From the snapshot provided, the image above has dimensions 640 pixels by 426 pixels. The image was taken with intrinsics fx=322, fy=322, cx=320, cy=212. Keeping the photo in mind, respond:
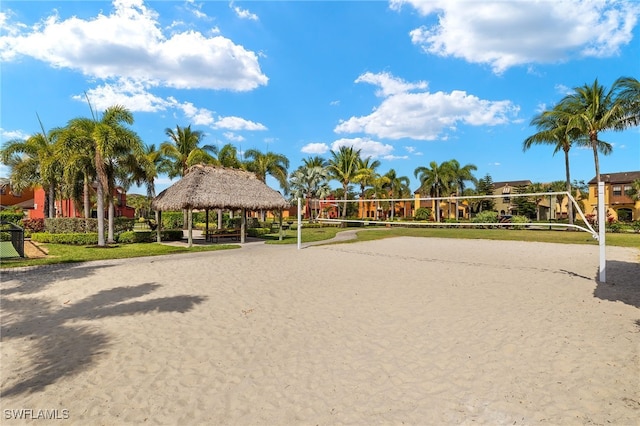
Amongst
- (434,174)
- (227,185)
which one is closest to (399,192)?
(434,174)

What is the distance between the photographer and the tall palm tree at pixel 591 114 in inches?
848

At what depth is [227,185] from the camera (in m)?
17.3

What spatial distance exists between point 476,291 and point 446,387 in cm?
418

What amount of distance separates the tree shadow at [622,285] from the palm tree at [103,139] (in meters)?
17.3

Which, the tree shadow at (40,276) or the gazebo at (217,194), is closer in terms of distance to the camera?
the tree shadow at (40,276)

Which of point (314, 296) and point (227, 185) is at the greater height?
point (227, 185)

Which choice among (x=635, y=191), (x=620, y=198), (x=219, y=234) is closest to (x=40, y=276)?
(x=219, y=234)

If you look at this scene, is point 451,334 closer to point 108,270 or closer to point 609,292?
point 609,292

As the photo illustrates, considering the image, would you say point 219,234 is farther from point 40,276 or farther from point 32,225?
point 32,225

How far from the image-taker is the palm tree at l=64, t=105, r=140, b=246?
14047 millimetres

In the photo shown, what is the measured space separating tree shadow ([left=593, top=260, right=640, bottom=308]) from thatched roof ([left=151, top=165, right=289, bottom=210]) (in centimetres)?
1430

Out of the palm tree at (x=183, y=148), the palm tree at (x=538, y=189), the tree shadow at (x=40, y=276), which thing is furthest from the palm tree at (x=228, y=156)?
the palm tree at (x=538, y=189)

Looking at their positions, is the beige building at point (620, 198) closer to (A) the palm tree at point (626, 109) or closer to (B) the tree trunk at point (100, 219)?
(A) the palm tree at point (626, 109)

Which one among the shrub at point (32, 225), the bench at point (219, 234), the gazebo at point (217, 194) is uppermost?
the gazebo at point (217, 194)
